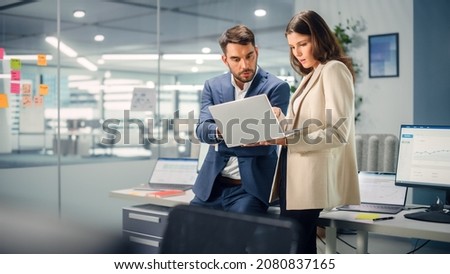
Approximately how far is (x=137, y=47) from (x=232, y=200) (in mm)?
2524

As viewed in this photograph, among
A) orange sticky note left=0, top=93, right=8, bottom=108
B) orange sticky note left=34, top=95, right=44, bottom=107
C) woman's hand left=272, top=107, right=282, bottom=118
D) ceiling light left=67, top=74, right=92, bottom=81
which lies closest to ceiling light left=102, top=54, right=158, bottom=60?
ceiling light left=67, top=74, right=92, bottom=81

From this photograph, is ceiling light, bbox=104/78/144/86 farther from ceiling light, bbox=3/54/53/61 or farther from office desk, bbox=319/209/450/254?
office desk, bbox=319/209/450/254

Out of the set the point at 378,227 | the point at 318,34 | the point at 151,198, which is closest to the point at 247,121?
the point at 318,34

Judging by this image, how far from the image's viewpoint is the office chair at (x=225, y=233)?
0.81m

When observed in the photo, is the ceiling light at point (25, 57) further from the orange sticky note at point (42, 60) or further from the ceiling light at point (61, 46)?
the ceiling light at point (61, 46)

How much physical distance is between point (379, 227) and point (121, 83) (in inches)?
103

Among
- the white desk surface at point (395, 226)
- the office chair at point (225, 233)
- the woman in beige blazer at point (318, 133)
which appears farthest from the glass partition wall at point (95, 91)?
the office chair at point (225, 233)

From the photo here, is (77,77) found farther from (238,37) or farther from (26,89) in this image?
(238,37)

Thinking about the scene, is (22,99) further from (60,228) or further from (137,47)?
(60,228)

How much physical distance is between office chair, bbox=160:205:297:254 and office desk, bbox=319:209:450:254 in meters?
1.04

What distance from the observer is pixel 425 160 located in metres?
2.01

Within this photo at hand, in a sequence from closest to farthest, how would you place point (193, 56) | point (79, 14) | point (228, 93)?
1. point (228, 93)
2. point (79, 14)
3. point (193, 56)

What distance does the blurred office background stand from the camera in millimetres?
3348
